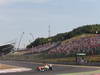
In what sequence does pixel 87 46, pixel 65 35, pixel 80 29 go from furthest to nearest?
pixel 65 35, pixel 80 29, pixel 87 46

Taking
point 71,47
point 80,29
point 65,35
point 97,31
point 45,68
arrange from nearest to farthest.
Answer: point 45,68 < point 71,47 < point 97,31 < point 80,29 < point 65,35

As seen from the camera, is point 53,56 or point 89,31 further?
point 89,31

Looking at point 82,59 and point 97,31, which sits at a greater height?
point 97,31

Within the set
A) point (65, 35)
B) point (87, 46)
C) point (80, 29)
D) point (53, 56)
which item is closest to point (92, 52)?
point (87, 46)

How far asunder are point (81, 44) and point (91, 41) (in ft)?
17.8

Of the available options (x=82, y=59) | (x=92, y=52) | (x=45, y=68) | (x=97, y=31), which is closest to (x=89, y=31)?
(x=97, y=31)

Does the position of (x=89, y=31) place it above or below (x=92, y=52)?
above

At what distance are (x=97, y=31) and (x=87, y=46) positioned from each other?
49041 millimetres

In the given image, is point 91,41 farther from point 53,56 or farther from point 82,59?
point 82,59

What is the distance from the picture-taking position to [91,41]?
105 metres

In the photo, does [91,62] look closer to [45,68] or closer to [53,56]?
[45,68]

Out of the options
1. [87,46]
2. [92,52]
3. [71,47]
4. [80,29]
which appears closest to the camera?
[92,52]

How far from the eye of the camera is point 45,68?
150ft

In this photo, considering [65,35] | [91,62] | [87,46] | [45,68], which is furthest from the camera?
[65,35]
